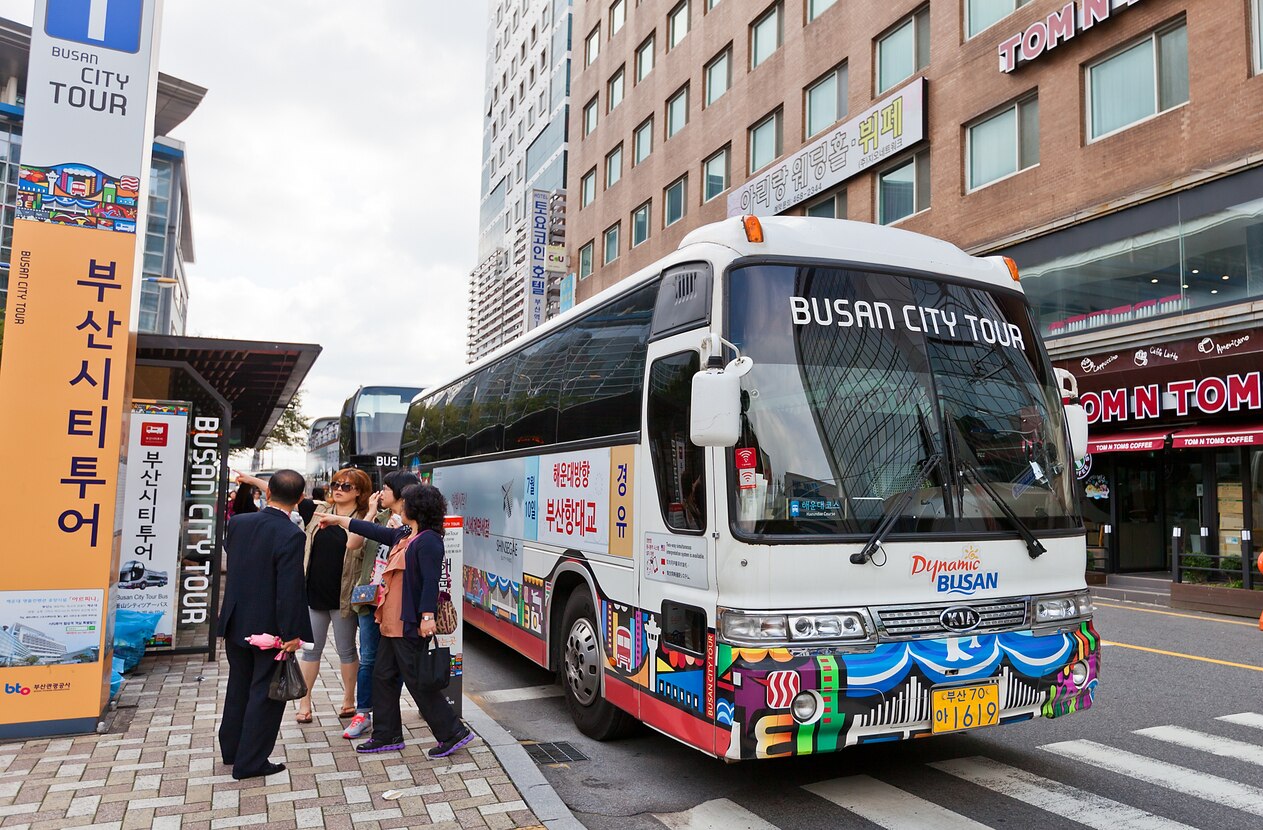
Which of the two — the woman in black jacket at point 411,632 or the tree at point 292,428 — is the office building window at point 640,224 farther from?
the woman in black jacket at point 411,632

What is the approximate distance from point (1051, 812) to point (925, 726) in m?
0.93

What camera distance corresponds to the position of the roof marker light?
16.9 ft

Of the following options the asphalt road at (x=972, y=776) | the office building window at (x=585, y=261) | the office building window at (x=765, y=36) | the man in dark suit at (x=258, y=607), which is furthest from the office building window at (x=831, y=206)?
the man in dark suit at (x=258, y=607)

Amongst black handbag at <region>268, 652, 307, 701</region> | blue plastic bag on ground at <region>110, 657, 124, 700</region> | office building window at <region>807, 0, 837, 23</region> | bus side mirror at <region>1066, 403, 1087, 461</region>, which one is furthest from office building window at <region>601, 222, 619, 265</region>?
black handbag at <region>268, 652, 307, 701</region>

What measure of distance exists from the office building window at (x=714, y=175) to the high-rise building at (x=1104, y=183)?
275 centimetres

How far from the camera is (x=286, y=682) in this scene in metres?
5.20

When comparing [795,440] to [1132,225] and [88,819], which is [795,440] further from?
[1132,225]

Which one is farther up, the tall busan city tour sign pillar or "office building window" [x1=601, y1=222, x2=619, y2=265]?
"office building window" [x1=601, y1=222, x2=619, y2=265]

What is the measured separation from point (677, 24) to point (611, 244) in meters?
9.46

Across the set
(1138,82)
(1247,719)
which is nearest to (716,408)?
(1247,719)

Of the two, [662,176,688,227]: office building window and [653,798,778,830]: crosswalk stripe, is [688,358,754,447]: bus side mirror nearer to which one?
[653,798,778,830]: crosswalk stripe

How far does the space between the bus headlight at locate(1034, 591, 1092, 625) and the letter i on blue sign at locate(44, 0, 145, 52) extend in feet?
23.0

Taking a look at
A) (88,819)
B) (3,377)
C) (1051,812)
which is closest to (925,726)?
(1051,812)

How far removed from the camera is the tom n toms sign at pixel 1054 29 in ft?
57.3
